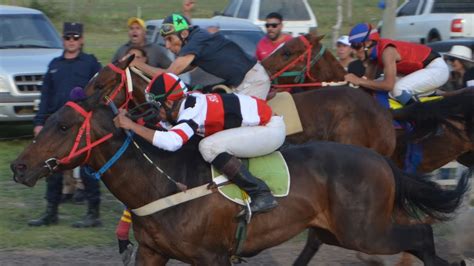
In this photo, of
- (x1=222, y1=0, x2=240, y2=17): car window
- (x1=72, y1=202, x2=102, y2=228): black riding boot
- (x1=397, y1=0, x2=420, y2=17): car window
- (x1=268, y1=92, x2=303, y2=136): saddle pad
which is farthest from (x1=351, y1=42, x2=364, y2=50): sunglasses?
(x1=397, y1=0, x2=420, y2=17): car window

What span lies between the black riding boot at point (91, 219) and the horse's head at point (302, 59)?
2.13 meters

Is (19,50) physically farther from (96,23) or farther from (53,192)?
(96,23)

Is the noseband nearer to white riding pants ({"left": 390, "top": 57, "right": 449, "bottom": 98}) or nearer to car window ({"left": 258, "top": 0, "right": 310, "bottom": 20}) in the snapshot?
white riding pants ({"left": 390, "top": 57, "right": 449, "bottom": 98})

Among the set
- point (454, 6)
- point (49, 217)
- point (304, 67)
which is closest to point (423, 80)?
point (304, 67)

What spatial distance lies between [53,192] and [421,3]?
13890 mm

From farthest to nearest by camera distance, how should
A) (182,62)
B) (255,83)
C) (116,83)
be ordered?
(255,83) < (182,62) < (116,83)

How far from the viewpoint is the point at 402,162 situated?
8.63 metres

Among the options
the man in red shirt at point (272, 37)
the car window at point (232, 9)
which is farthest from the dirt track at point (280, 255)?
the car window at point (232, 9)

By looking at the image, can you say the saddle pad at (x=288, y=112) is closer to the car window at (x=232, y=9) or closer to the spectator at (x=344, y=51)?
the spectator at (x=344, y=51)

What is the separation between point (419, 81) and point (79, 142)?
415 centimetres

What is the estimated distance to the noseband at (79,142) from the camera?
18.1 feet

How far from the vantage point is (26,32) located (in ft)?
43.8

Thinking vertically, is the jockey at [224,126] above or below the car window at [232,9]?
above

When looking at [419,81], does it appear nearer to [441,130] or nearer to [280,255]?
[441,130]
